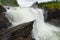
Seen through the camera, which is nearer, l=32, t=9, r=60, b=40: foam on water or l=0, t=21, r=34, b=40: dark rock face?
l=0, t=21, r=34, b=40: dark rock face

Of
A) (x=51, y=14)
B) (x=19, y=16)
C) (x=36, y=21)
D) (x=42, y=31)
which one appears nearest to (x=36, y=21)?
(x=36, y=21)

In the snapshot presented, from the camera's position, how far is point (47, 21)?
1062cm

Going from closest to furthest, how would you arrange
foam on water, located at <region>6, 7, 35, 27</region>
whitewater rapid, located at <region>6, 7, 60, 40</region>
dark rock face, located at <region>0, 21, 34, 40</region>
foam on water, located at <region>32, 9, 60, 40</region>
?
dark rock face, located at <region>0, 21, 34, 40</region> → foam on water, located at <region>32, 9, 60, 40</region> → whitewater rapid, located at <region>6, 7, 60, 40</region> → foam on water, located at <region>6, 7, 35, 27</region>

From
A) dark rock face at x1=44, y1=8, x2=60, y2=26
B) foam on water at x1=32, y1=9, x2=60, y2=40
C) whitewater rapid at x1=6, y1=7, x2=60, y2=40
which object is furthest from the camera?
dark rock face at x1=44, y1=8, x2=60, y2=26

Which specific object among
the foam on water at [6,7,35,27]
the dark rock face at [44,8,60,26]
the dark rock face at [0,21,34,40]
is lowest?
the dark rock face at [44,8,60,26]

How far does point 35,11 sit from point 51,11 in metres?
1.02

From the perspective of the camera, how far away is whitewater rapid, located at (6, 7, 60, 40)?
833cm

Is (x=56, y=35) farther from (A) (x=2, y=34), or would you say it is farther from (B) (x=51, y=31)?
(A) (x=2, y=34)

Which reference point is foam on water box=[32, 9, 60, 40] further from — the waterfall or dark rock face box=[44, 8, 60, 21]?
dark rock face box=[44, 8, 60, 21]

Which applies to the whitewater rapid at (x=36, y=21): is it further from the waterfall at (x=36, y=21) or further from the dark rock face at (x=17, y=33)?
the dark rock face at (x=17, y=33)

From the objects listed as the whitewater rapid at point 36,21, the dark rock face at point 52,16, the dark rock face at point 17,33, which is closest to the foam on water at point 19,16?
the whitewater rapid at point 36,21

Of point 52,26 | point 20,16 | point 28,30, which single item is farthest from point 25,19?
point 28,30

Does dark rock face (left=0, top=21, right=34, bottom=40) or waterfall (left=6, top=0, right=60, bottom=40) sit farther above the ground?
dark rock face (left=0, top=21, right=34, bottom=40)

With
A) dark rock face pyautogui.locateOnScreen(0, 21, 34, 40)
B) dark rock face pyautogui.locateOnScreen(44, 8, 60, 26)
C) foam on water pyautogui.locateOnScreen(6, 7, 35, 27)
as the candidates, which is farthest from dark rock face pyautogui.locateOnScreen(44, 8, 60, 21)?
dark rock face pyautogui.locateOnScreen(0, 21, 34, 40)
